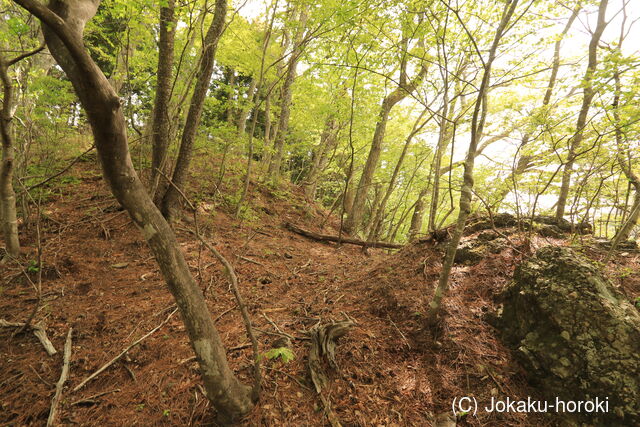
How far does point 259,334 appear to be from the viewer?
131 inches

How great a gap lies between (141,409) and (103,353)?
1.06 metres

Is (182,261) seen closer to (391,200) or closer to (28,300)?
(28,300)

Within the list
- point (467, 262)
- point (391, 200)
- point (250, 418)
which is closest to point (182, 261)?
point (250, 418)

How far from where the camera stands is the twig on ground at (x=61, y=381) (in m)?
2.34

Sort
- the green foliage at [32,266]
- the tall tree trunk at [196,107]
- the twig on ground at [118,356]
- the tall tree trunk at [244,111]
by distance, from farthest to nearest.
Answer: the tall tree trunk at [244,111]
the tall tree trunk at [196,107]
the green foliage at [32,266]
the twig on ground at [118,356]

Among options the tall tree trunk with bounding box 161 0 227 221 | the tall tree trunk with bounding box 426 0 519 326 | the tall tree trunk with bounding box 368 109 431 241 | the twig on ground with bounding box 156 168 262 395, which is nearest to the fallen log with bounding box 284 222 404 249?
the tall tree trunk with bounding box 368 109 431 241

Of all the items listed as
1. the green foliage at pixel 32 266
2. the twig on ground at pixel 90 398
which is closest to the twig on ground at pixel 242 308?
the twig on ground at pixel 90 398

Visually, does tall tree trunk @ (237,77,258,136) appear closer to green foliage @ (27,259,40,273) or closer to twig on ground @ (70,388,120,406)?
green foliage @ (27,259,40,273)

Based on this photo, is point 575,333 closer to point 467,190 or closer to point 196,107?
point 467,190

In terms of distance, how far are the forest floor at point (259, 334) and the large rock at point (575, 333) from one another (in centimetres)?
25

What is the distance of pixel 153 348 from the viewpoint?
3.15 meters

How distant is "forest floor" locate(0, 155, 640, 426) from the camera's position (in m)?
2.49

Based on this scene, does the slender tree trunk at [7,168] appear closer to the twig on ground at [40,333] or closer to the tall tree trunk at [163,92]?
the twig on ground at [40,333]

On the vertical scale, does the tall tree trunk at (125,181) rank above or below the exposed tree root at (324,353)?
above
